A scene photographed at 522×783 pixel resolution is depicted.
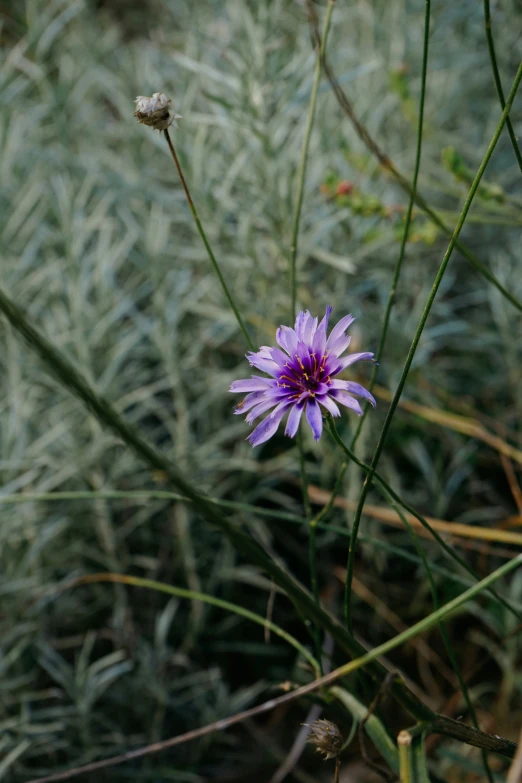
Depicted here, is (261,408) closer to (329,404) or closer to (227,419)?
(329,404)

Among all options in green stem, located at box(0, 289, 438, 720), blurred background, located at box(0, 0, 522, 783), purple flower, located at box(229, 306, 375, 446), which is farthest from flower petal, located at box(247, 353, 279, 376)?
blurred background, located at box(0, 0, 522, 783)

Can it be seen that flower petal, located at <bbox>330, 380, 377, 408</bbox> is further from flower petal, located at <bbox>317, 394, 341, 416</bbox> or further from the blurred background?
the blurred background

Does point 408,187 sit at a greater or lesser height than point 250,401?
greater

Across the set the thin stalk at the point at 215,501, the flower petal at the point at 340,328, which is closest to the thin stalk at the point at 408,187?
the flower petal at the point at 340,328

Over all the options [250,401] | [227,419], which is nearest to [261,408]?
[250,401]

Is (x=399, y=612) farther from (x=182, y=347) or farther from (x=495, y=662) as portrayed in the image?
(x=182, y=347)

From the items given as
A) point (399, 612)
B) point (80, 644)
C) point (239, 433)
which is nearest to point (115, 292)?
point (239, 433)

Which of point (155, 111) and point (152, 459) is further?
point (155, 111)

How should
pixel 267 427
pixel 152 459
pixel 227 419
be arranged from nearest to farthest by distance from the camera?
1. pixel 152 459
2. pixel 267 427
3. pixel 227 419
